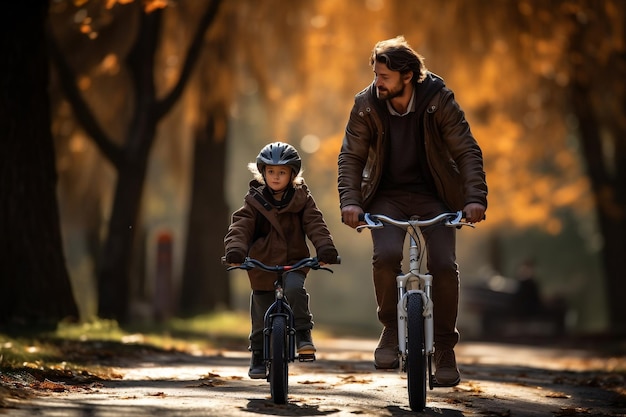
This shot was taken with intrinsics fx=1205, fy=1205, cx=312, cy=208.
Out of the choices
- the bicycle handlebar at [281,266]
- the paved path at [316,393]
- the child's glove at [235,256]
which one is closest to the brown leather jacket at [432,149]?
the bicycle handlebar at [281,266]

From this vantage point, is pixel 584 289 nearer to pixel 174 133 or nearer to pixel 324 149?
pixel 324 149

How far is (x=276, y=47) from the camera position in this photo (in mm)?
18250

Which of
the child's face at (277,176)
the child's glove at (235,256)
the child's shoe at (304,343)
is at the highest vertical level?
the child's face at (277,176)

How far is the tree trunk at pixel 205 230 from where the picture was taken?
19.2 metres

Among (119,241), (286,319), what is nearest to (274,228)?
(286,319)

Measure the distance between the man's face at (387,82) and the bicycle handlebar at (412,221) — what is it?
0.76 m

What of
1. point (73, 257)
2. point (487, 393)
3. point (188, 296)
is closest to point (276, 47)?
point (188, 296)

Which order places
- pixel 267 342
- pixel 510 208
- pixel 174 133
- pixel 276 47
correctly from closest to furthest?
pixel 267 342 < pixel 276 47 < pixel 174 133 < pixel 510 208

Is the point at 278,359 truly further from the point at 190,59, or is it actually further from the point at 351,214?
the point at 190,59

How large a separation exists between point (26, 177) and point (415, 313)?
21.3 feet

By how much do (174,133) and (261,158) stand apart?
12.5 meters

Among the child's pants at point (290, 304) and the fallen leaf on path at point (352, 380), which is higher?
the child's pants at point (290, 304)

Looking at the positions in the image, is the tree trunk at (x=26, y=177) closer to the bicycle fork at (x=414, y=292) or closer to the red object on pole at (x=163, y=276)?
the red object on pole at (x=163, y=276)

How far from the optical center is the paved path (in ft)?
21.6
